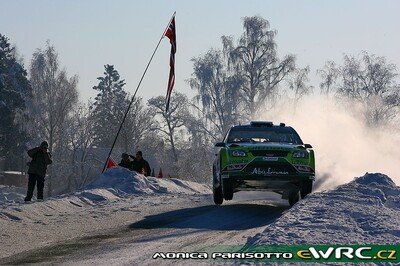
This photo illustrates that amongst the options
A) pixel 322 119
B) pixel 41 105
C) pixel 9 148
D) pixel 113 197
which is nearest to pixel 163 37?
pixel 113 197

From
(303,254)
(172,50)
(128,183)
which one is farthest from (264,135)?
(172,50)

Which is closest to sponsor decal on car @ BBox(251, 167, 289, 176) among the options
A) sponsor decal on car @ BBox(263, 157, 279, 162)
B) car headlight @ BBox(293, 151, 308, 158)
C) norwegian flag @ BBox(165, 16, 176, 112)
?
sponsor decal on car @ BBox(263, 157, 279, 162)

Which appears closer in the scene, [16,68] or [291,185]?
[291,185]

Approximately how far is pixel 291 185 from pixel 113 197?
19.3ft

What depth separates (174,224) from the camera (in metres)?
14.5

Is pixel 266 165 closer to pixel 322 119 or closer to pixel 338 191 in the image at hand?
pixel 338 191

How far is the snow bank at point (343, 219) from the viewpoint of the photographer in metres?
10.6

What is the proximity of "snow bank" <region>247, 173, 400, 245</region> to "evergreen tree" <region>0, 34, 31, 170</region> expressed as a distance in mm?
52378

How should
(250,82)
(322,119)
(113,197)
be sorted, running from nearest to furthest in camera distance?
(113,197)
(322,119)
(250,82)

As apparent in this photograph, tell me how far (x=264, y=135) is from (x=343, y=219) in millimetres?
5801

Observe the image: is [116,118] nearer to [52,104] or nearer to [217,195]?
[52,104]

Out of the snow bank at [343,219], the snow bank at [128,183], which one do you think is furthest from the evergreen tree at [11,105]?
the snow bank at [343,219]

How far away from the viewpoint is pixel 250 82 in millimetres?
65812

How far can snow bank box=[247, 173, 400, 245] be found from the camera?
10555 mm
